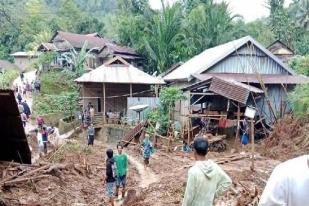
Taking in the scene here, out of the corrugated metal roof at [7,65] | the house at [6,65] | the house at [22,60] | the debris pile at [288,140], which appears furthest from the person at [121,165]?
the corrugated metal roof at [7,65]

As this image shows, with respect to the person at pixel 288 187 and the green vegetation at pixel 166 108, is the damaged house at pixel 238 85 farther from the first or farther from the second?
the person at pixel 288 187

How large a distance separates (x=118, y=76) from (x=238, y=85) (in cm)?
1046

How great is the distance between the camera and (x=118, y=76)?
28.1 metres

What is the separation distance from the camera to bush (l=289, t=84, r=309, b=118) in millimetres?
17656

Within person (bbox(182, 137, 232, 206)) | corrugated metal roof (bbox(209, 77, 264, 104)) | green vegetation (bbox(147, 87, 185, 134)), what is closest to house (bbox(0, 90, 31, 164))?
person (bbox(182, 137, 232, 206))

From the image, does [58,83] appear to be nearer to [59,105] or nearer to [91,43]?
[59,105]

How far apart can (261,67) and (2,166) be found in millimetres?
18905

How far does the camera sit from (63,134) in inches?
1028

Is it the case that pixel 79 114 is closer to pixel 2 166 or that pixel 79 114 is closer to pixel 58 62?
pixel 58 62

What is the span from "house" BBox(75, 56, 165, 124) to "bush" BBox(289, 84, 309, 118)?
10380 mm

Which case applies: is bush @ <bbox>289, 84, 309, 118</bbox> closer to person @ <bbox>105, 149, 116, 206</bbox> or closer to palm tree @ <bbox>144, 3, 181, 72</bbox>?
person @ <bbox>105, 149, 116, 206</bbox>

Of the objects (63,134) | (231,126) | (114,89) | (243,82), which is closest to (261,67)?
(243,82)

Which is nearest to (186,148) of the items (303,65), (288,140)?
(288,140)

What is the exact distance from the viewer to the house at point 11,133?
Result: 7.20 metres
